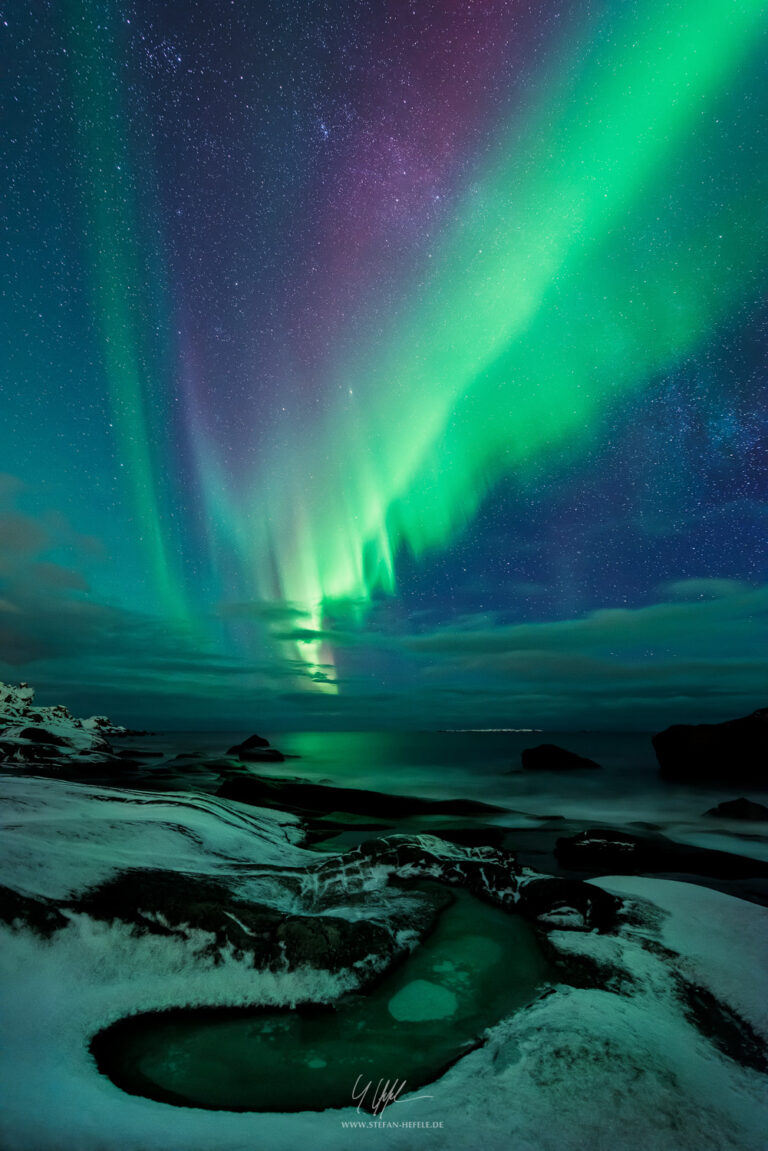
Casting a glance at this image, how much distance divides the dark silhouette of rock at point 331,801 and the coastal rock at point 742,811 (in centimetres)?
912

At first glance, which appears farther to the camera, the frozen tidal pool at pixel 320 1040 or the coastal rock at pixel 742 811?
the coastal rock at pixel 742 811

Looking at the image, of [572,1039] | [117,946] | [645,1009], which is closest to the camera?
[572,1039]

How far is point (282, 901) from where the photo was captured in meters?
7.52

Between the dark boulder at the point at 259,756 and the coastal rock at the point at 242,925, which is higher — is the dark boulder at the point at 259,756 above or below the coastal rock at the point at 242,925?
below

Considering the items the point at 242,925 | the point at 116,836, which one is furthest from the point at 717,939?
the point at 116,836

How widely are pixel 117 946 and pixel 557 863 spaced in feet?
37.4

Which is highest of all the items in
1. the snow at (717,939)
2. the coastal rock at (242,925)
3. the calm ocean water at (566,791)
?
the coastal rock at (242,925)

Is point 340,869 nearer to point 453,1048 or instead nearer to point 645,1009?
point 453,1048

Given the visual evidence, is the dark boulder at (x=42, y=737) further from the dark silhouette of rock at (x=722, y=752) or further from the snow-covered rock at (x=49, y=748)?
the dark silhouette of rock at (x=722, y=752)

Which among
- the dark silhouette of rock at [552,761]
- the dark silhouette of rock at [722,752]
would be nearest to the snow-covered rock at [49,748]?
the dark silhouette of rock at [552,761]

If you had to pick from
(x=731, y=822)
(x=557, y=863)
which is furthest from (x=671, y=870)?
(x=731, y=822)
